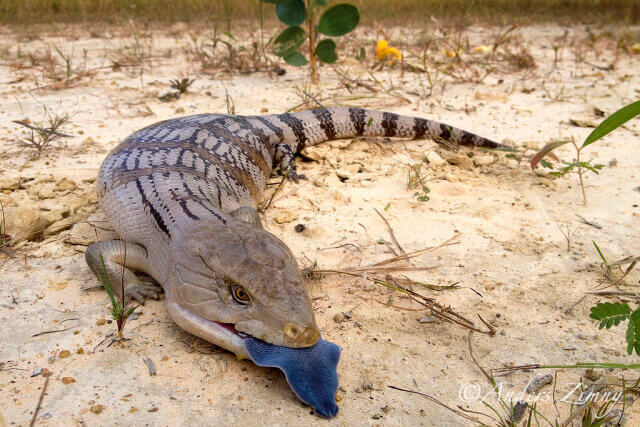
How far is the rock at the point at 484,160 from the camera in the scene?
13.8 feet

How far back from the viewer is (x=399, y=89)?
596 cm

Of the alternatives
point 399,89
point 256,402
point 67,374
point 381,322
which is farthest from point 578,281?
point 399,89

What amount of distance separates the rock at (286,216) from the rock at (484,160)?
1855mm

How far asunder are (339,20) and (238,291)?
4326 millimetres

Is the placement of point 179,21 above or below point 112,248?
above

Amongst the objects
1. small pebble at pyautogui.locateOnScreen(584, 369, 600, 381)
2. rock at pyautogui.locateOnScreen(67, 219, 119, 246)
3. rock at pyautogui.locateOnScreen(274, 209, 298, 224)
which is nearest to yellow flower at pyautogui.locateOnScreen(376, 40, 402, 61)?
rock at pyautogui.locateOnScreen(274, 209, 298, 224)

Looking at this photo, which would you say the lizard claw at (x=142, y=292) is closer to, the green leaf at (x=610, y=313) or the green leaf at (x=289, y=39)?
the green leaf at (x=610, y=313)

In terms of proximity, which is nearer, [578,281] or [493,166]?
[578,281]

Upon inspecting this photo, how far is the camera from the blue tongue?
1816mm

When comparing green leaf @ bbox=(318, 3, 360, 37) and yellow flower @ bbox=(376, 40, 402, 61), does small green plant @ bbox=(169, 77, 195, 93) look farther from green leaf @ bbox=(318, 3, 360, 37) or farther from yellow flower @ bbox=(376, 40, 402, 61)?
yellow flower @ bbox=(376, 40, 402, 61)

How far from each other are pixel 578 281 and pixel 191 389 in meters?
2.22

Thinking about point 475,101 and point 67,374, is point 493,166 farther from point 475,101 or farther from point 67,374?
point 67,374

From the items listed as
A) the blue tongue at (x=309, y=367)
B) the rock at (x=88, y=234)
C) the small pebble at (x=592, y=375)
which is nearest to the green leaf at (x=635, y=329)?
the small pebble at (x=592, y=375)

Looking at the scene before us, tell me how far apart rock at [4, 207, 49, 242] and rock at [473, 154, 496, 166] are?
11.7 ft
